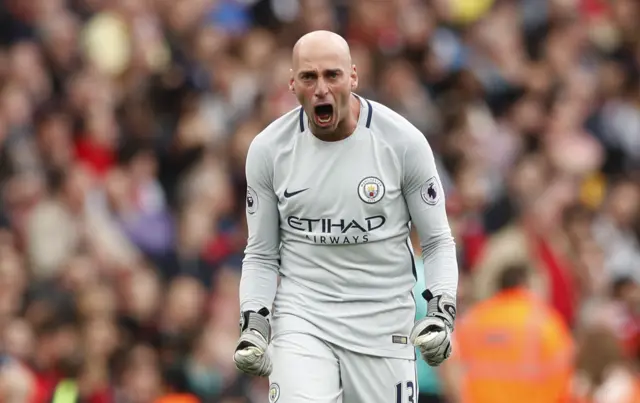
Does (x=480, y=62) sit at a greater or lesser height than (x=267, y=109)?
greater

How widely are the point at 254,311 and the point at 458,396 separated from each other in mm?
4080

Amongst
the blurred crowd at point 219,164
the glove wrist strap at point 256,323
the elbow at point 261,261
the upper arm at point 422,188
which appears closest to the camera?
the glove wrist strap at point 256,323

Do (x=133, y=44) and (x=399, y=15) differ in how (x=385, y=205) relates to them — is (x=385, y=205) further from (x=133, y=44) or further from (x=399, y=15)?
(x=399, y=15)

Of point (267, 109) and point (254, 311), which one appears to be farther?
point (267, 109)

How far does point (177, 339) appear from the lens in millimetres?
14484

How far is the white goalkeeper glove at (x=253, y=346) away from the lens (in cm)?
849

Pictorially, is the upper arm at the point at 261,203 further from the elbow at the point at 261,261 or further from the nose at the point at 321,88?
the nose at the point at 321,88

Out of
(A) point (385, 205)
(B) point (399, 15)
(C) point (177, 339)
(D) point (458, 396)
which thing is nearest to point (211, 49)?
(B) point (399, 15)

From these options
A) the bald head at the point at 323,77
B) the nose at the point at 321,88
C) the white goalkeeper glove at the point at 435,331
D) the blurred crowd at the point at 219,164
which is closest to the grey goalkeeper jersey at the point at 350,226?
the white goalkeeper glove at the point at 435,331

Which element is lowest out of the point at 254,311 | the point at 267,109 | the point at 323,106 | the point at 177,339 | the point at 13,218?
the point at 254,311

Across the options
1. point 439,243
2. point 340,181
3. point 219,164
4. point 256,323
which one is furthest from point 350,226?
point 219,164

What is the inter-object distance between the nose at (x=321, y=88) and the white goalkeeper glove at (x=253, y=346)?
45.1 inches

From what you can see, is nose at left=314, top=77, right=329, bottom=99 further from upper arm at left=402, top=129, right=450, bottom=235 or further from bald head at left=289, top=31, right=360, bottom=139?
upper arm at left=402, top=129, right=450, bottom=235

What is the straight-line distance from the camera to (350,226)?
8.80 meters
